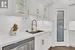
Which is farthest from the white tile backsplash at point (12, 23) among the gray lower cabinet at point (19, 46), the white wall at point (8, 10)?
the gray lower cabinet at point (19, 46)

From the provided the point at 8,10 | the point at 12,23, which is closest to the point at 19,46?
the point at 8,10

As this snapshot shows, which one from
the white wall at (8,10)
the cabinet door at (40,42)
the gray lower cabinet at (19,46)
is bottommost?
the cabinet door at (40,42)

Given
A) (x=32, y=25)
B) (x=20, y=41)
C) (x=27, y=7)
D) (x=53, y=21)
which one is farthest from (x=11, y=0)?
(x=53, y=21)

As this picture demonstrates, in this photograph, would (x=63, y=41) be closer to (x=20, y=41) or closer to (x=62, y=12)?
(x=62, y=12)

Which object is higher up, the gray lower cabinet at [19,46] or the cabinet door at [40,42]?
the gray lower cabinet at [19,46]

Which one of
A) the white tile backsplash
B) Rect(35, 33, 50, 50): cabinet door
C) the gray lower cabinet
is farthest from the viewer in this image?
Rect(35, 33, 50, 50): cabinet door

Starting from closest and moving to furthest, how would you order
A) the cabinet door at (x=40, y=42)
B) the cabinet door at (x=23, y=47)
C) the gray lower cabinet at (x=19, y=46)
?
the gray lower cabinet at (x=19, y=46), the cabinet door at (x=23, y=47), the cabinet door at (x=40, y=42)

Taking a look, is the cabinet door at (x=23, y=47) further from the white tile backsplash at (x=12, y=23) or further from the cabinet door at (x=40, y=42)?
the cabinet door at (x=40, y=42)

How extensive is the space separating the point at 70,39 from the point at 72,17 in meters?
1.20

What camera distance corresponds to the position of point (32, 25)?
4.64m

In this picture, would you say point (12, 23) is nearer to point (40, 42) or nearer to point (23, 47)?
point (23, 47)

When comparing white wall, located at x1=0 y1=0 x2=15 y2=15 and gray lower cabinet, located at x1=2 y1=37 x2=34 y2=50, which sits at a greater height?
white wall, located at x1=0 y1=0 x2=15 y2=15

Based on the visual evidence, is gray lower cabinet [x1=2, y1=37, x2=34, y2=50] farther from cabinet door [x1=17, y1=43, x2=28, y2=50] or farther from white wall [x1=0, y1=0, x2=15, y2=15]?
white wall [x1=0, y1=0, x2=15, y2=15]

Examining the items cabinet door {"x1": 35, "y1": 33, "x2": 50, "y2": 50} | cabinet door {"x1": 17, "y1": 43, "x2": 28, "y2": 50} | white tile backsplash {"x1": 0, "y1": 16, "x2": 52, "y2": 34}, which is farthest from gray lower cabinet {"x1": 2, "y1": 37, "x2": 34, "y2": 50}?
cabinet door {"x1": 35, "y1": 33, "x2": 50, "y2": 50}
